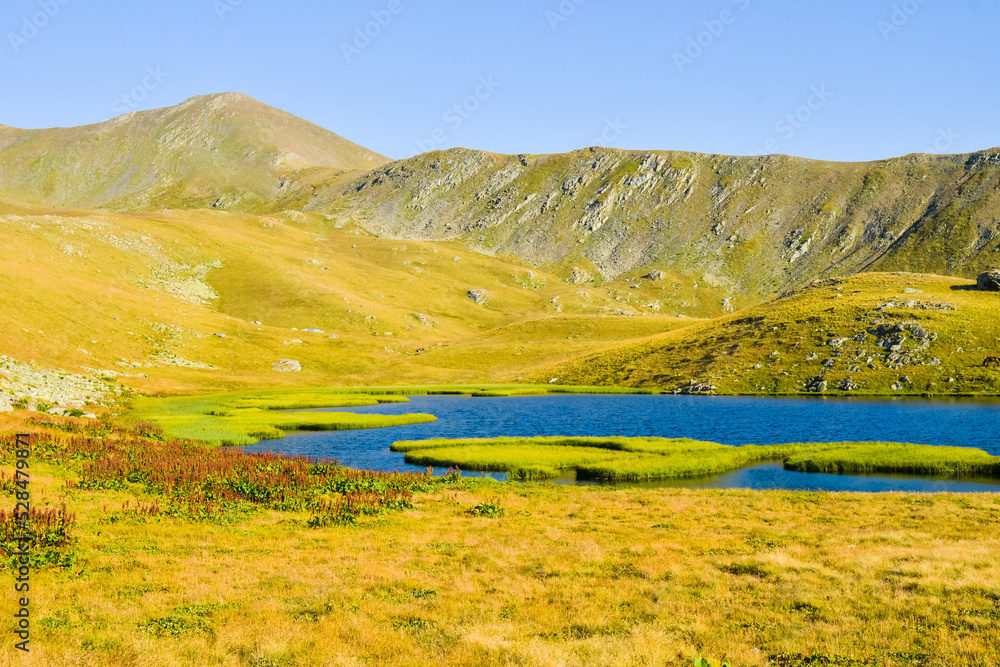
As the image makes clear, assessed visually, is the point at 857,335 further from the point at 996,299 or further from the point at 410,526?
the point at 410,526

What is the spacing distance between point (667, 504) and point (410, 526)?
1552 cm

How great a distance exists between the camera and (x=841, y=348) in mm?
123500

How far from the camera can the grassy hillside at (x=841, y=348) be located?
370 ft

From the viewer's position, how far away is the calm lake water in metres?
51.0

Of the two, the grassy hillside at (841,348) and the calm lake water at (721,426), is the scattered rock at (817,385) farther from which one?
the calm lake water at (721,426)

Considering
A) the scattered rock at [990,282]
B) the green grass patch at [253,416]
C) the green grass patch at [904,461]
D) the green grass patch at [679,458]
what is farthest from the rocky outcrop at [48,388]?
the scattered rock at [990,282]

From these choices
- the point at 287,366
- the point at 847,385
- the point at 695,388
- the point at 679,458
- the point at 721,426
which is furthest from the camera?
the point at 287,366

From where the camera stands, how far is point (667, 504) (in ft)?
126

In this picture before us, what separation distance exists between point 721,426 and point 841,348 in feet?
188

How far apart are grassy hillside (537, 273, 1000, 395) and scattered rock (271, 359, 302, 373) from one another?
5542cm

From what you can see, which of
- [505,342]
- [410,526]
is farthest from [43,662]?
[505,342]

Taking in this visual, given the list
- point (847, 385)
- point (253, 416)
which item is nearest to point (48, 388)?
point (253, 416)

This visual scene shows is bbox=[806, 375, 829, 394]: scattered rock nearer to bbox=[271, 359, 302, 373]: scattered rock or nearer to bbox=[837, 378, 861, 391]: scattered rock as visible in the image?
bbox=[837, 378, 861, 391]: scattered rock

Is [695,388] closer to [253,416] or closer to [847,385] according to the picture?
[847,385]
